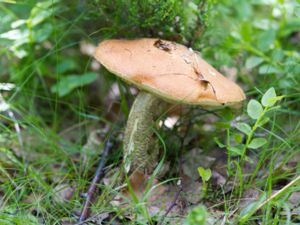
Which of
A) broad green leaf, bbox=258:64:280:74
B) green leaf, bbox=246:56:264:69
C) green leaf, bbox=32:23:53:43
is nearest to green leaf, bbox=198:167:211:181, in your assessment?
broad green leaf, bbox=258:64:280:74

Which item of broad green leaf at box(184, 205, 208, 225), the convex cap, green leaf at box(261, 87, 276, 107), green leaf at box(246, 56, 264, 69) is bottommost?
broad green leaf at box(184, 205, 208, 225)

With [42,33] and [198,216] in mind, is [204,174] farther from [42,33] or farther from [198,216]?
[42,33]

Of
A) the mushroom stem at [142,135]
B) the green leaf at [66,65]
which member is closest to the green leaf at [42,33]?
the green leaf at [66,65]

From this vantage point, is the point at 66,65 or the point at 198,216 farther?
the point at 66,65

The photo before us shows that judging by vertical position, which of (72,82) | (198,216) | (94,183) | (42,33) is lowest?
(94,183)

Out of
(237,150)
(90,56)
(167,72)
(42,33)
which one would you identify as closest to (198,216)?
(237,150)

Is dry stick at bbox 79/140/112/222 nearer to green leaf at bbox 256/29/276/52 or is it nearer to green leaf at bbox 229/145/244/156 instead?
green leaf at bbox 229/145/244/156
